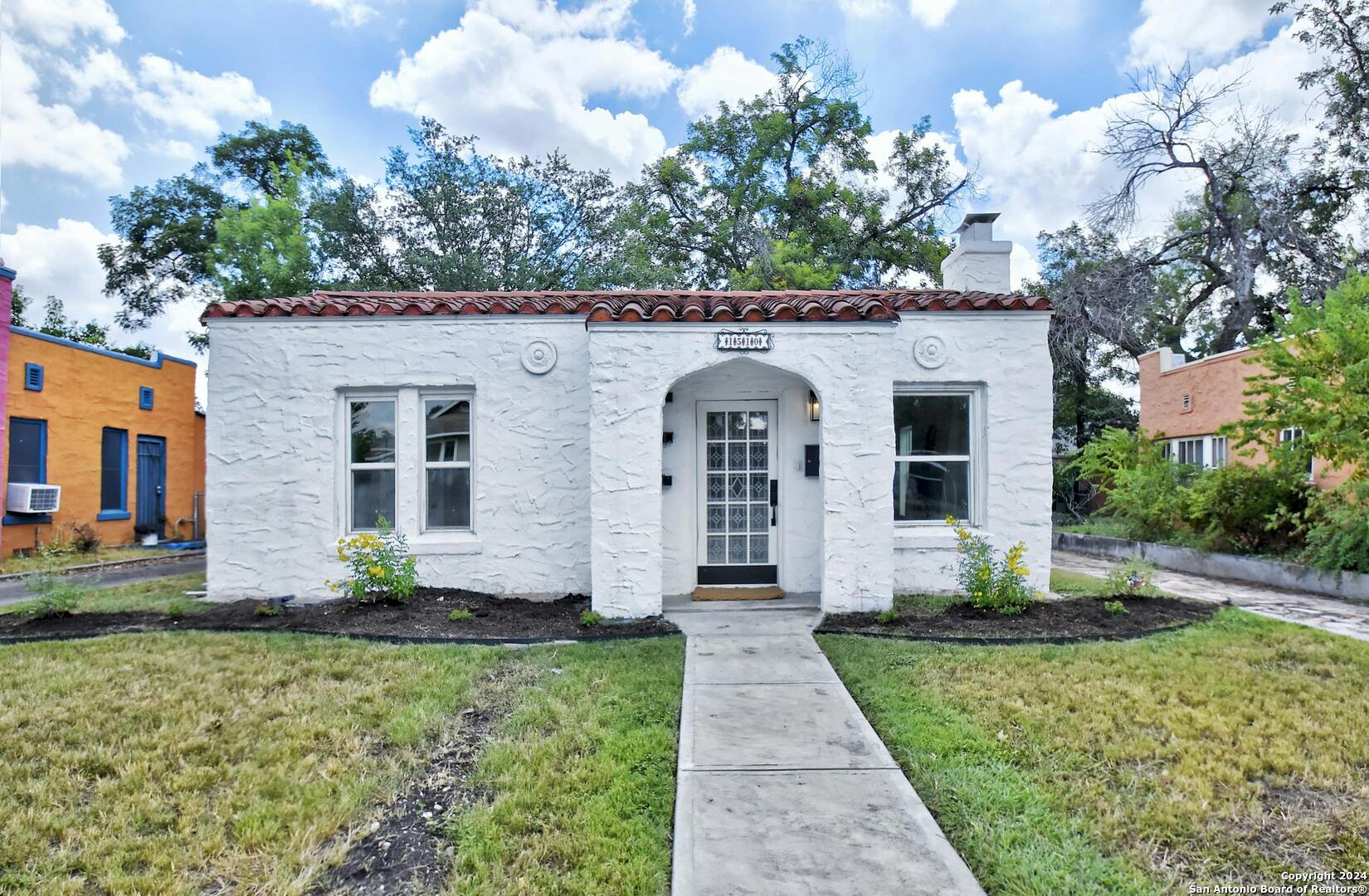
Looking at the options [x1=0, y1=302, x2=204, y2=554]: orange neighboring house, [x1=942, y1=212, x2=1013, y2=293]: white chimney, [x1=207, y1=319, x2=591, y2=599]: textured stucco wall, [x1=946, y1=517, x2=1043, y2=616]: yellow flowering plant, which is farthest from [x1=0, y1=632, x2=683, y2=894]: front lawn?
[x1=0, y1=302, x2=204, y2=554]: orange neighboring house

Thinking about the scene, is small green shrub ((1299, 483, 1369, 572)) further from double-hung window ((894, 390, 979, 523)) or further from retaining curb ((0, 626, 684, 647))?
retaining curb ((0, 626, 684, 647))

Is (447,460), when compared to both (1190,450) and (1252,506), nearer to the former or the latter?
(1252,506)

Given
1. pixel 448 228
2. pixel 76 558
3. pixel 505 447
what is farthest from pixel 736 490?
pixel 448 228

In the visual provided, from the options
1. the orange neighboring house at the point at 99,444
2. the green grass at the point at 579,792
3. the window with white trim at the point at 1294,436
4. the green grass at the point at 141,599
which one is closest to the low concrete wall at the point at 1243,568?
the window with white trim at the point at 1294,436

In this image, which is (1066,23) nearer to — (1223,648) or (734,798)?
(1223,648)

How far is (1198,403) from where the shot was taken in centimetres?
1425

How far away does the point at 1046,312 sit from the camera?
752 centimetres

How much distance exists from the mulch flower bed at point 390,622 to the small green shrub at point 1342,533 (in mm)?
8126

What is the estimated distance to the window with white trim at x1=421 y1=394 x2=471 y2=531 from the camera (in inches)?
297

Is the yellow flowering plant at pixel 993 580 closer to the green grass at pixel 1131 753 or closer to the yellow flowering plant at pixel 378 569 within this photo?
the green grass at pixel 1131 753

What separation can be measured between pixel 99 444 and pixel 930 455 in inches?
552

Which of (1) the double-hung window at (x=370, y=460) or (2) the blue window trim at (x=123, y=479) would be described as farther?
(2) the blue window trim at (x=123, y=479)

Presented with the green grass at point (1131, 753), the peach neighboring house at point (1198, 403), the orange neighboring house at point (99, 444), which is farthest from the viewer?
the peach neighboring house at point (1198, 403)

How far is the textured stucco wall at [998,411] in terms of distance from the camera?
7.46m
